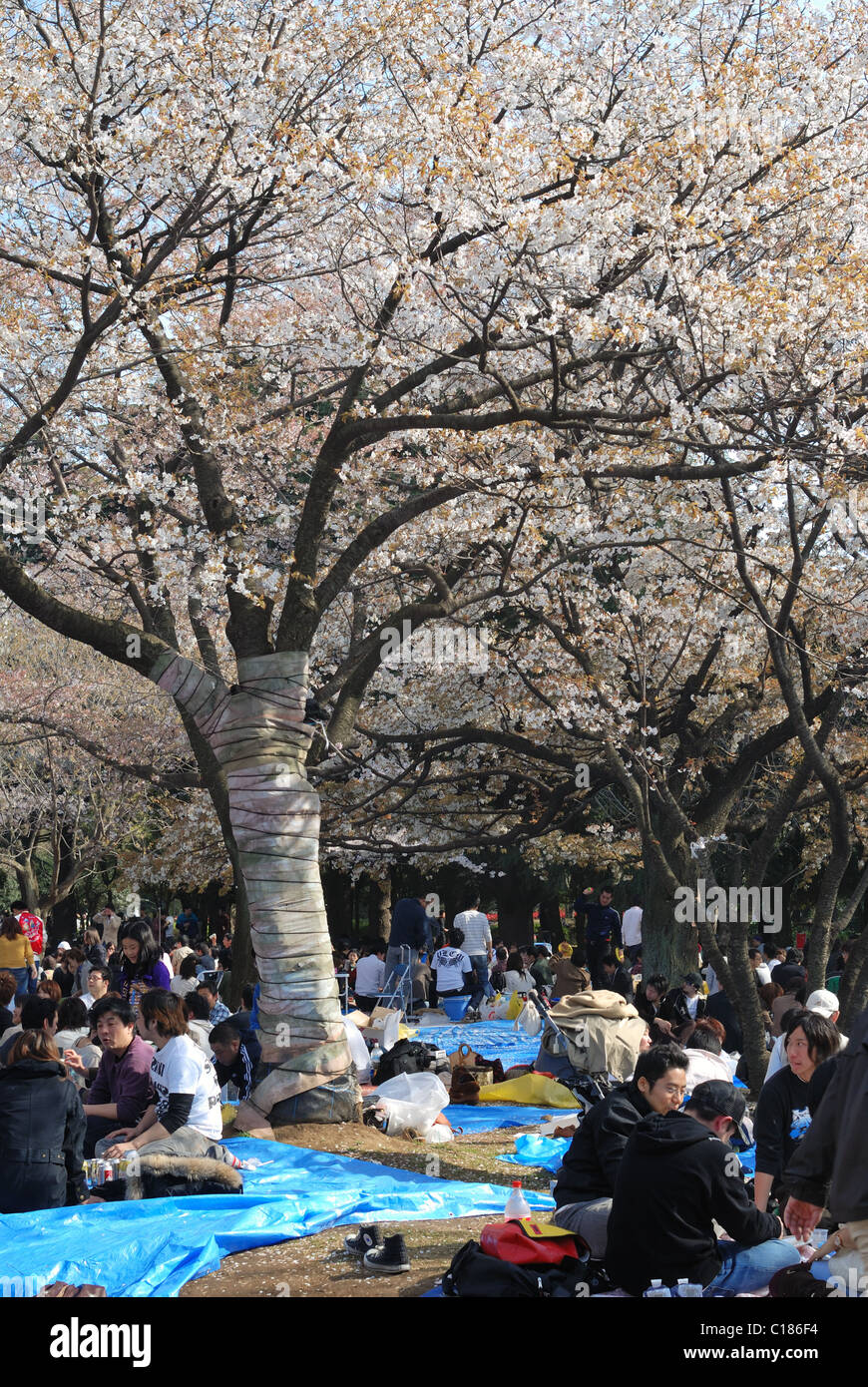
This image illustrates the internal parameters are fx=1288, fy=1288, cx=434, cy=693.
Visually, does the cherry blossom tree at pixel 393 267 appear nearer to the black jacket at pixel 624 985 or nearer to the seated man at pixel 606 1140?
the seated man at pixel 606 1140

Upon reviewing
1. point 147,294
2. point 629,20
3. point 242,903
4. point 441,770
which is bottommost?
point 242,903

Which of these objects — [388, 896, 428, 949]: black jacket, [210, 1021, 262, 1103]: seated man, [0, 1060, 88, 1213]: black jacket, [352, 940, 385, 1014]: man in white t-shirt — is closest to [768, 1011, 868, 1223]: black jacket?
[0, 1060, 88, 1213]: black jacket

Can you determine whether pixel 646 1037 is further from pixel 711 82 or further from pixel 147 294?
Result: pixel 711 82

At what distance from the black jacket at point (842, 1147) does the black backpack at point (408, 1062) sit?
6585 millimetres

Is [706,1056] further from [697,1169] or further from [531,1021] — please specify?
[531,1021]

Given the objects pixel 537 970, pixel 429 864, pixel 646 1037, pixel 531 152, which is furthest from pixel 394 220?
pixel 429 864

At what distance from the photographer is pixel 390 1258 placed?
19.1 ft

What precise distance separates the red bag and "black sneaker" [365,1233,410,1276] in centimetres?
59

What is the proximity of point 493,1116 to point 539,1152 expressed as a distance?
1.64 metres

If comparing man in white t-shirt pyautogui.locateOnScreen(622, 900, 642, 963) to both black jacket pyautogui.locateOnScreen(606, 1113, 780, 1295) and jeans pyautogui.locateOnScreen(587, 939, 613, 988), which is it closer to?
jeans pyautogui.locateOnScreen(587, 939, 613, 988)

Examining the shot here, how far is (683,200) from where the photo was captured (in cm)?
977

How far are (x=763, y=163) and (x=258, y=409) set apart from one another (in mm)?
5089

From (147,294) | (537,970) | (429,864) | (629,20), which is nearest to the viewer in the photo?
(147,294)

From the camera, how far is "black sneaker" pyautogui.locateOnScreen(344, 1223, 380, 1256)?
6.07 m
